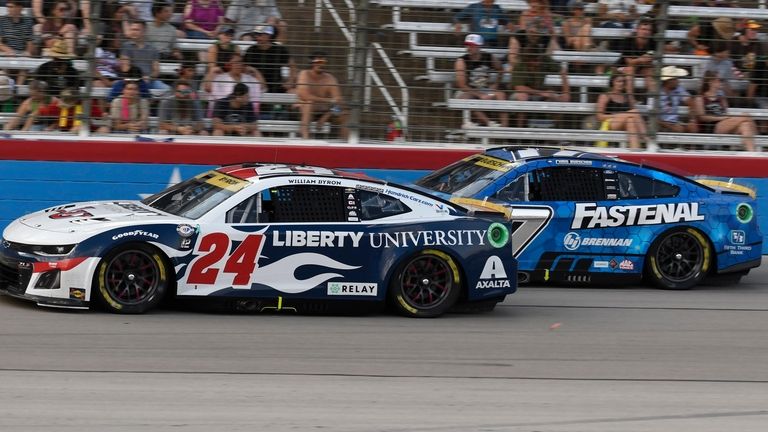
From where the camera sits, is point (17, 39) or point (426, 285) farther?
point (17, 39)

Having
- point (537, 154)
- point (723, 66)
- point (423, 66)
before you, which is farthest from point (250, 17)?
point (723, 66)

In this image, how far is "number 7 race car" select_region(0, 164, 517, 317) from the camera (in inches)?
340

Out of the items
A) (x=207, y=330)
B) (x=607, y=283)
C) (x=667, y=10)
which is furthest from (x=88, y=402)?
(x=667, y=10)

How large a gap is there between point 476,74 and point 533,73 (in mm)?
668

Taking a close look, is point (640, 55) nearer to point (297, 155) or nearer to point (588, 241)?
point (588, 241)

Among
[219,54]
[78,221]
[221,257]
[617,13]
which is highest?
[617,13]

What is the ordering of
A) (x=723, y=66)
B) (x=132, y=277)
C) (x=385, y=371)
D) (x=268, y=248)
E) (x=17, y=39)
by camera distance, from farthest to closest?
1. (x=723, y=66)
2. (x=17, y=39)
3. (x=268, y=248)
4. (x=132, y=277)
5. (x=385, y=371)

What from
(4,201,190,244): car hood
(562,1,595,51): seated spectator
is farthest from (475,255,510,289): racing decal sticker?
(562,1,595,51): seated spectator

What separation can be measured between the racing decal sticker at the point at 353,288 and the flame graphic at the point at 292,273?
84mm

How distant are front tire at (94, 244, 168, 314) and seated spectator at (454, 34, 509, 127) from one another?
5462 mm

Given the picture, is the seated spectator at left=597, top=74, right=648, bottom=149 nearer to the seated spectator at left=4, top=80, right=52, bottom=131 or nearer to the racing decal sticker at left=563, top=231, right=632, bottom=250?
the racing decal sticker at left=563, top=231, right=632, bottom=250

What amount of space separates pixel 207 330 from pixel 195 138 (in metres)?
4.93

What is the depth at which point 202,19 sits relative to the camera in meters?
12.9

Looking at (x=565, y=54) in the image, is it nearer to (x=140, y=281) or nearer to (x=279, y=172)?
(x=279, y=172)
